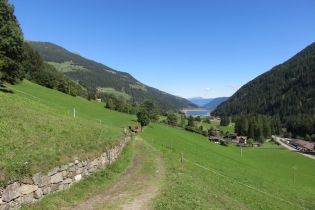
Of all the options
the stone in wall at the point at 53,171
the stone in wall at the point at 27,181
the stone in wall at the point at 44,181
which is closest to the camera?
the stone in wall at the point at 27,181

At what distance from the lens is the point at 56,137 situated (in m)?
15.1

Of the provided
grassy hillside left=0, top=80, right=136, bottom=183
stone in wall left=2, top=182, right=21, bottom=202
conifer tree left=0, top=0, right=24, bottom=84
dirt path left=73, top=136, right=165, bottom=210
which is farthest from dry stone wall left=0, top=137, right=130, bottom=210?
conifer tree left=0, top=0, right=24, bottom=84

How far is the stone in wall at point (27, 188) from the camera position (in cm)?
918

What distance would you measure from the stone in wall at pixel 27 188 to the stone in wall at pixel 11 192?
19 cm

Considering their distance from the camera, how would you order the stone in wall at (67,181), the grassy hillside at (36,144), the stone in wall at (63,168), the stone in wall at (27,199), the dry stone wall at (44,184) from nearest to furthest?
the dry stone wall at (44,184) → the stone in wall at (27,199) → the grassy hillside at (36,144) → the stone in wall at (63,168) → the stone in wall at (67,181)

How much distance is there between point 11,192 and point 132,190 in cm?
661

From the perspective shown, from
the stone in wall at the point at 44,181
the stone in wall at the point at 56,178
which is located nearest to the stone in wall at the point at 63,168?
the stone in wall at the point at 56,178

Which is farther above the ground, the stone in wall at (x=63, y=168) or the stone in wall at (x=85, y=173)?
the stone in wall at (x=63, y=168)

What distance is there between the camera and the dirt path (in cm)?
1093

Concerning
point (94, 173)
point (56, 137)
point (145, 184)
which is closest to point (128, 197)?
point (145, 184)

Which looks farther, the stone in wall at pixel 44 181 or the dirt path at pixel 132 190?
the dirt path at pixel 132 190

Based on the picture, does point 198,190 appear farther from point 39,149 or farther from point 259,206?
point 39,149

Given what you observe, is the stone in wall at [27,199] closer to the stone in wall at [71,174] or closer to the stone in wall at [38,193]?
the stone in wall at [38,193]

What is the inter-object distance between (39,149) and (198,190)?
10.5m
